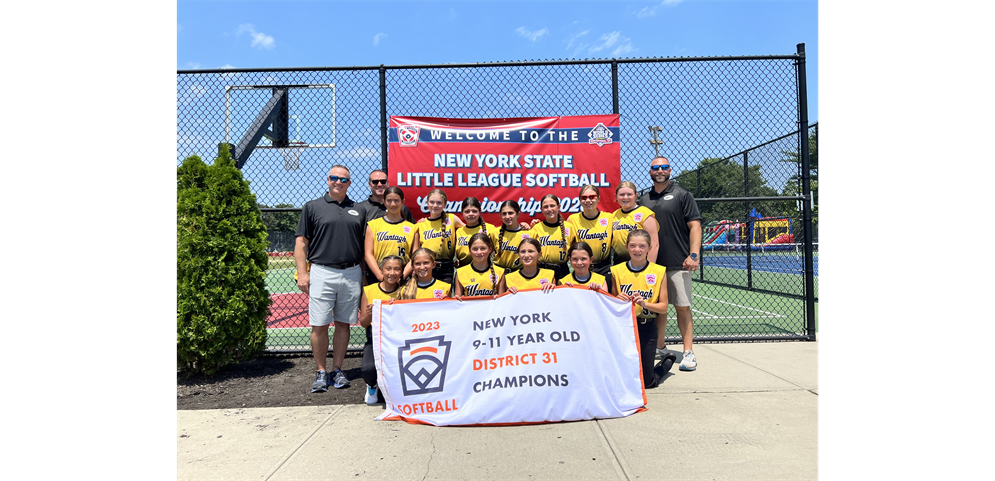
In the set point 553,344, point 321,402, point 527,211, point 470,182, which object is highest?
point 470,182

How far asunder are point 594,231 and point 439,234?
149 centimetres

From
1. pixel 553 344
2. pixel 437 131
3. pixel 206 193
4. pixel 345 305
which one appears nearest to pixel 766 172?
pixel 437 131

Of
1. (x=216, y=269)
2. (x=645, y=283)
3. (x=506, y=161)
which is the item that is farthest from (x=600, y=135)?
(x=216, y=269)

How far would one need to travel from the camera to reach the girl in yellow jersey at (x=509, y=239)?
452cm

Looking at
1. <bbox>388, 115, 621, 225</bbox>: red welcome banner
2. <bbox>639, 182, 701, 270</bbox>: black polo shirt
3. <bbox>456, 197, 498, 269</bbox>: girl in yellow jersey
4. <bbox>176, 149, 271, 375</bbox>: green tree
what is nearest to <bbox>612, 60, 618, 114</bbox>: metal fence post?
<bbox>388, 115, 621, 225</bbox>: red welcome banner

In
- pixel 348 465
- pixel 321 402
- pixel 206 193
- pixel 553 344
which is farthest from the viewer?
pixel 206 193

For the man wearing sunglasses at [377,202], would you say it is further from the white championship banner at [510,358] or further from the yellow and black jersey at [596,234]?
the yellow and black jersey at [596,234]

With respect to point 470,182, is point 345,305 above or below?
below

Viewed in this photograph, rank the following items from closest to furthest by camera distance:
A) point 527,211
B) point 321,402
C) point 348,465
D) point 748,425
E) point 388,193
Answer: point 348,465 < point 748,425 < point 321,402 < point 388,193 < point 527,211

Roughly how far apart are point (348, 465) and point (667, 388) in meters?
2.82

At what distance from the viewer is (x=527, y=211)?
5488 mm

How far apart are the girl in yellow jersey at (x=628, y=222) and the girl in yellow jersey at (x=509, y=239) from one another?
0.89 m

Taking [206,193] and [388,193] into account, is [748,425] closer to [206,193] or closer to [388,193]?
[388,193]

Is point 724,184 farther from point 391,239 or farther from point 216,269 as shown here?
point 216,269
